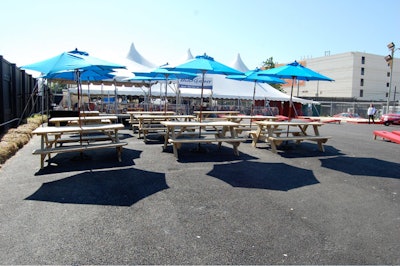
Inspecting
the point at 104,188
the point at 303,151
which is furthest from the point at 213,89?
the point at 104,188

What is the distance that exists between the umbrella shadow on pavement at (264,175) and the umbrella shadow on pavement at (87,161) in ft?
6.57

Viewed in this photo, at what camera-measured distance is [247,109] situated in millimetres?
24656

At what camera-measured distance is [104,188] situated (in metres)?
4.41

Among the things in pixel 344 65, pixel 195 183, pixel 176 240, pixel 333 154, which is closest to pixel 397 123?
pixel 333 154

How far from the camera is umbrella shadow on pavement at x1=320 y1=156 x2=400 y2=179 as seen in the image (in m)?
5.74

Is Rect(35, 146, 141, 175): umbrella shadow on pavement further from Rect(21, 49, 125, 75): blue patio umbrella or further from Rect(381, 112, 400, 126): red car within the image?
Rect(381, 112, 400, 126): red car

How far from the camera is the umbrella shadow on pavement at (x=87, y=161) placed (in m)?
5.54

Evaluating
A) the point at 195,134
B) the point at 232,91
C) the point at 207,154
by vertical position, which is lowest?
the point at 207,154

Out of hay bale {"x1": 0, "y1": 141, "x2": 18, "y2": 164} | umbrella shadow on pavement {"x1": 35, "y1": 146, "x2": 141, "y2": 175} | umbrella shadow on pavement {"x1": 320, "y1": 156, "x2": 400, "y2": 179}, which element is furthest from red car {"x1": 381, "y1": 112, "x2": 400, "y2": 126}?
hay bale {"x1": 0, "y1": 141, "x2": 18, "y2": 164}

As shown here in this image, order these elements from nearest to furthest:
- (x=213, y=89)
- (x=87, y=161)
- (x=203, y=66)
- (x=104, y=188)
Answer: (x=104, y=188) → (x=87, y=161) → (x=203, y=66) → (x=213, y=89)

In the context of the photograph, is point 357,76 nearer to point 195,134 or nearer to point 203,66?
point 195,134

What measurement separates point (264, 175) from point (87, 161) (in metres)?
3.69

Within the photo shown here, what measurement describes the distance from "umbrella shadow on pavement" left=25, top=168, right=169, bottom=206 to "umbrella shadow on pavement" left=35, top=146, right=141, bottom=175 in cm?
52

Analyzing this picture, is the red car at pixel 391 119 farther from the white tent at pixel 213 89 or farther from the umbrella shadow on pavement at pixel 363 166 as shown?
the umbrella shadow on pavement at pixel 363 166
